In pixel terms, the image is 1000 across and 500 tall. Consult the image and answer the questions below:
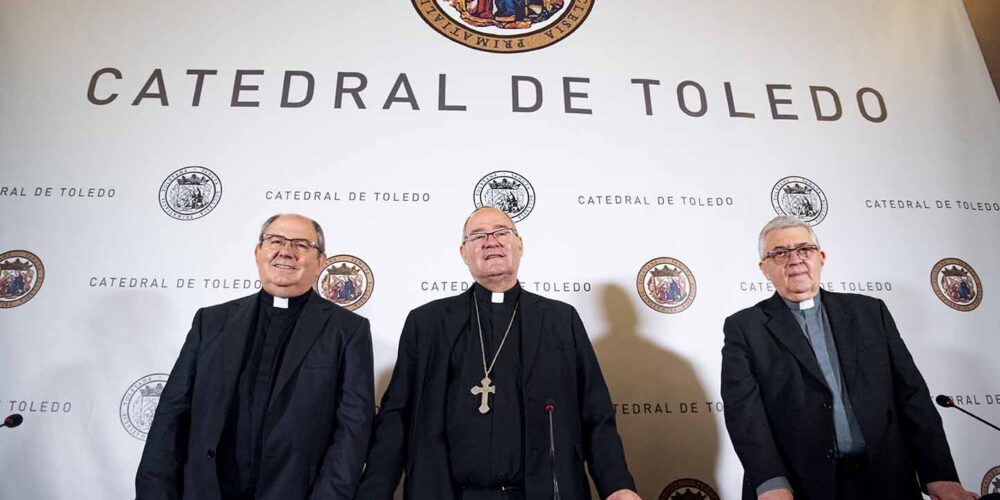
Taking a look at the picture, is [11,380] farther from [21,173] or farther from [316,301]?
[316,301]

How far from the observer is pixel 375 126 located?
3.31 m

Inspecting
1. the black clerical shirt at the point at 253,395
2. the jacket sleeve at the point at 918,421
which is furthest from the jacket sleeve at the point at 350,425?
the jacket sleeve at the point at 918,421

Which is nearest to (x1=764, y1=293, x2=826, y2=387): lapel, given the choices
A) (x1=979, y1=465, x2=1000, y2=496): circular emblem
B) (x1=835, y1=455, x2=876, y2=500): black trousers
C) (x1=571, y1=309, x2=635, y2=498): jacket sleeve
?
(x1=835, y1=455, x2=876, y2=500): black trousers

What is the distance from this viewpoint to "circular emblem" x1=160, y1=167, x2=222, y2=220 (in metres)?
3.08

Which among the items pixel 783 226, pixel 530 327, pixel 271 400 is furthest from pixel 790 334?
pixel 271 400

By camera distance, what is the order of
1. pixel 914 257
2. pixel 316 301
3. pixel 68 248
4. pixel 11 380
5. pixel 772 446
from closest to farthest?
1. pixel 772 446
2. pixel 316 301
3. pixel 11 380
4. pixel 68 248
5. pixel 914 257

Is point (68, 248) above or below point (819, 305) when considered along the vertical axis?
above

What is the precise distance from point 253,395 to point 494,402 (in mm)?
812

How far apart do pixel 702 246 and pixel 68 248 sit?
10.3ft

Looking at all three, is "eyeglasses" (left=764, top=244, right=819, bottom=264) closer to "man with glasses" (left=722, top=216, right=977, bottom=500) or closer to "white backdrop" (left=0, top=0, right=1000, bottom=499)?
"man with glasses" (left=722, top=216, right=977, bottom=500)

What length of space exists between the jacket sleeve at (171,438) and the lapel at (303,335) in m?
0.30

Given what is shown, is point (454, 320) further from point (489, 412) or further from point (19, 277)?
point (19, 277)

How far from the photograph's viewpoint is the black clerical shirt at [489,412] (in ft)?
6.53

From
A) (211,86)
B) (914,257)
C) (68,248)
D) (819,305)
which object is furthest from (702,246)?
(68,248)
